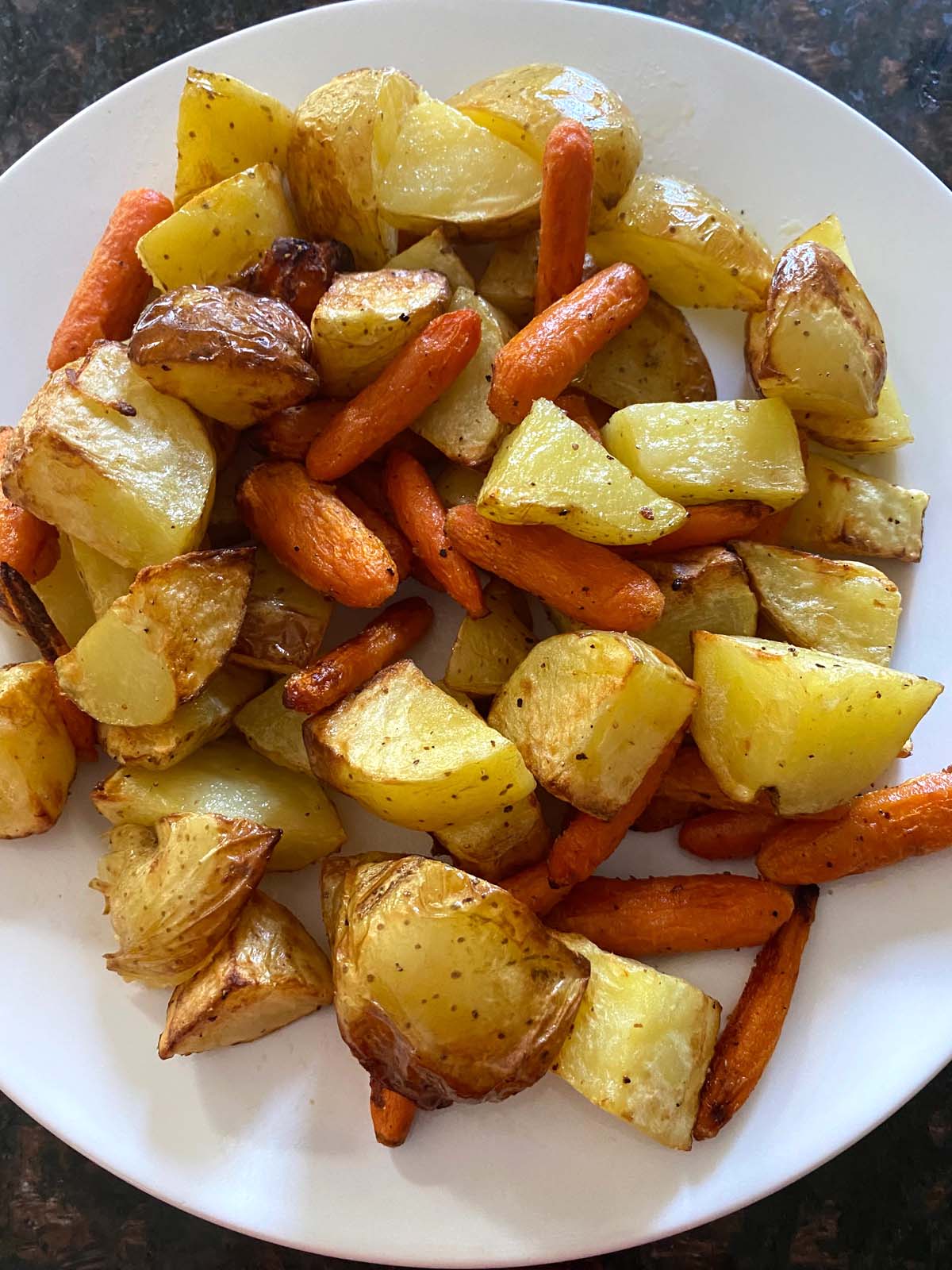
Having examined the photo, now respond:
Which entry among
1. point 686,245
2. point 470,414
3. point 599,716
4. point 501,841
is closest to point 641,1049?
point 501,841

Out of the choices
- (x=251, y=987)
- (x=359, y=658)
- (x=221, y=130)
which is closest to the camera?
(x=251, y=987)

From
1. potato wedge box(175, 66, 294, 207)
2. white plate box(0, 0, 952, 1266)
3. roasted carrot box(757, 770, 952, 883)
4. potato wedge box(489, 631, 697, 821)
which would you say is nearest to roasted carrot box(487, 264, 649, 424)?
white plate box(0, 0, 952, 1266)

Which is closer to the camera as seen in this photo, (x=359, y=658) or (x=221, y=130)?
(x=359, y=658)

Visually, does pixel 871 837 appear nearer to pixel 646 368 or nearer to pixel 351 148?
pixel 646 368

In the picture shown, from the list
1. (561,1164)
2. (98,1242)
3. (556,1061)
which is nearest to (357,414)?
(556,1061)

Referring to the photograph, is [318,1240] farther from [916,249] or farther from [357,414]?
[916,249]

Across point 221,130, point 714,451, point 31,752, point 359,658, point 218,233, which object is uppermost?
point 221,130

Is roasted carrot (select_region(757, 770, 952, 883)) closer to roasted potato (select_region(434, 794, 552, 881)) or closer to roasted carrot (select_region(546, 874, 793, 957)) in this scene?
roasted carrot (select_region(546, 874, 793, 957))
